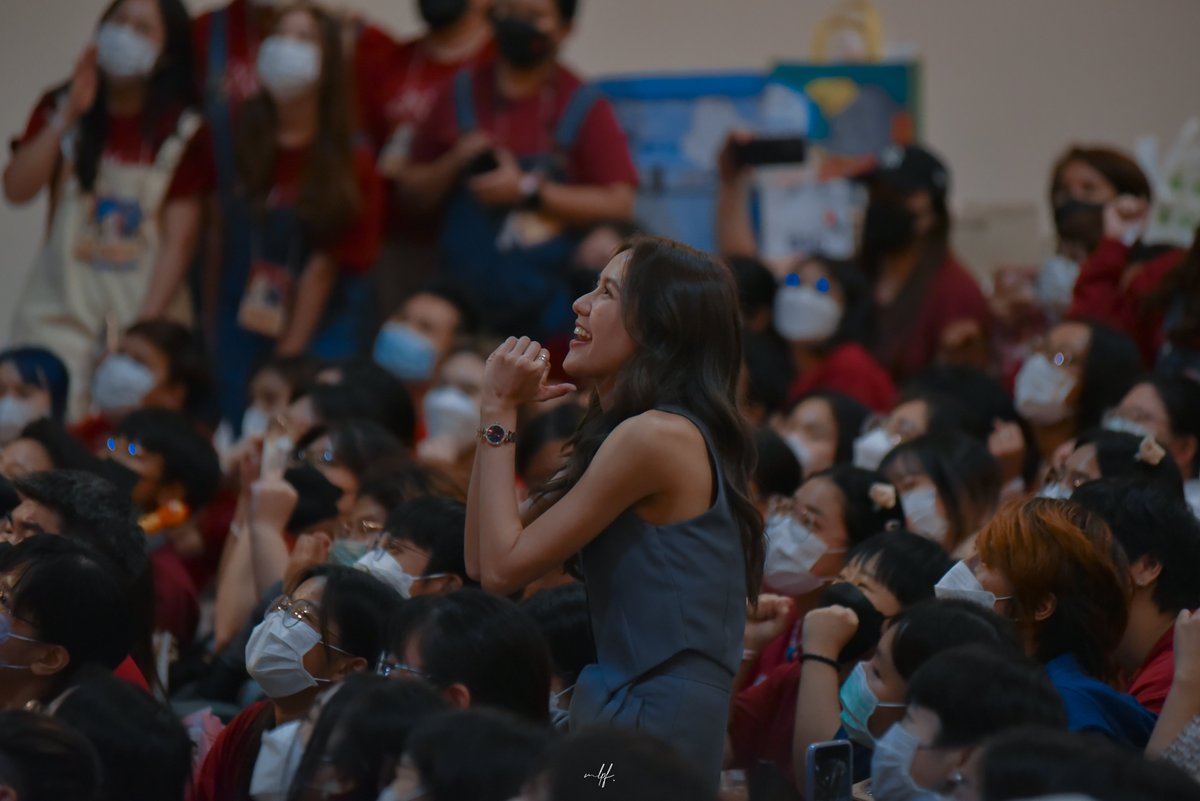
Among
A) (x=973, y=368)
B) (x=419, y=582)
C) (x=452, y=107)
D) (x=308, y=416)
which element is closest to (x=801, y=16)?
(x=452, y=107)

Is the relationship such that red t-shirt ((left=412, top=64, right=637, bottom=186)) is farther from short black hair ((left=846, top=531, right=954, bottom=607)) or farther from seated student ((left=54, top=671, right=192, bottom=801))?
seated student ((left=54, top=671, right=192, bottom=801))

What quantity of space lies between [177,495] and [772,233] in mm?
2977

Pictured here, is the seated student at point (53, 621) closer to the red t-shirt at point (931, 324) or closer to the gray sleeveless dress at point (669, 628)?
the gray sleeveless dress at point (669, 628)

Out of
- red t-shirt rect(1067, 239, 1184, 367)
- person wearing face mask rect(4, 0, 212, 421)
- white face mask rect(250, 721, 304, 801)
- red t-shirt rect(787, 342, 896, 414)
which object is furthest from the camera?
person wearing face mask rect(4, 0, 212, 421)

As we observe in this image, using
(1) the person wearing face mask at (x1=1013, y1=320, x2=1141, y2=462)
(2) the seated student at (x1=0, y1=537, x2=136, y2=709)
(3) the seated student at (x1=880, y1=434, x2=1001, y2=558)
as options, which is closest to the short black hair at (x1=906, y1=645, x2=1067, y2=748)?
(2) the seated student at (x1=0, y1=537, x2=136, y2=709)

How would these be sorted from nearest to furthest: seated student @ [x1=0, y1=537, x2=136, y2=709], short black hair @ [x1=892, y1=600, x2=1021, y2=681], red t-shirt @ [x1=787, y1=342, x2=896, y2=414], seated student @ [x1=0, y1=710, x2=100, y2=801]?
1. seated student @ [x1=0, y1=710, x2=100, y2=801]
2. short black hair @ [x1=892, y1=600, x2=1021, y2=681]
3. seated student @ [x1=0, y1=537, x2=136, y2=709]
4. red t-shirt @ [x1=787, y1=342, x2=896, y2=414]

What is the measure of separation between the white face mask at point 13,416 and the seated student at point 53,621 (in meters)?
2.44

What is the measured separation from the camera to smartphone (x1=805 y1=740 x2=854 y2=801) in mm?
2869

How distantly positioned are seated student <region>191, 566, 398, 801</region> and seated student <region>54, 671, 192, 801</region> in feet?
0.99

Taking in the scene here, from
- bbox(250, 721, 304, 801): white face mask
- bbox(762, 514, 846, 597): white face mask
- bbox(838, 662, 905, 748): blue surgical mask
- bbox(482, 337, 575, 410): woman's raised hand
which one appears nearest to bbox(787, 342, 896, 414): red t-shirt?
bbox(762, 514, 846, 597): white face mask

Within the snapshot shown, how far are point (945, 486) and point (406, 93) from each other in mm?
3210

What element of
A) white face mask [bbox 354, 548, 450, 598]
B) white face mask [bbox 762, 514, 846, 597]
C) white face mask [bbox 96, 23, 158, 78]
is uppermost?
white face mask [bbox 96, 23, 158, 78]

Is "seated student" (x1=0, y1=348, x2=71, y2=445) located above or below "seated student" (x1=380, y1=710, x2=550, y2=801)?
below

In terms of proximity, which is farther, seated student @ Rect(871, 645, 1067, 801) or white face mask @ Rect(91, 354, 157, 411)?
white face mask @ Rect(91, 354, 157, 411)
